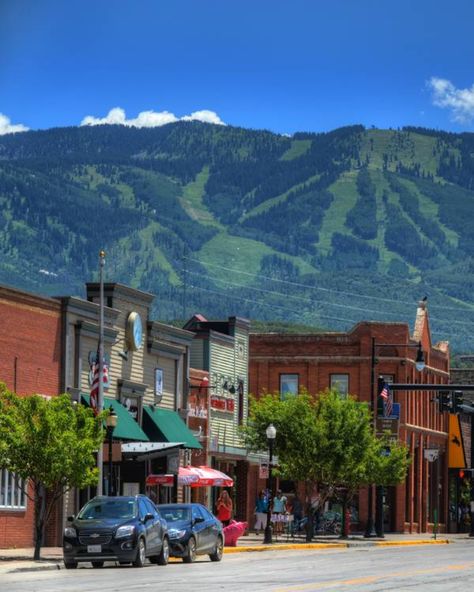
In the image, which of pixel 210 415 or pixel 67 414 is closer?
pixel 67 414

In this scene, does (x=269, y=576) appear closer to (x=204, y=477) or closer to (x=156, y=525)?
(x=156, y=525)

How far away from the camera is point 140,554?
41.4m

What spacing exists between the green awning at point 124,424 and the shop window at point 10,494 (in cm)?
575

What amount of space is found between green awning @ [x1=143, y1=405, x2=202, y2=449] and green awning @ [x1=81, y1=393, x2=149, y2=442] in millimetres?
1813

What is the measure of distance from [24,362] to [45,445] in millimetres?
10340

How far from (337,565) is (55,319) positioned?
1650 cm

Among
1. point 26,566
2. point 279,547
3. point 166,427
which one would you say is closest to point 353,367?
point 166,427

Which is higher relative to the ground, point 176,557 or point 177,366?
point 177,366

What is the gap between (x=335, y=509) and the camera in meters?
93.1

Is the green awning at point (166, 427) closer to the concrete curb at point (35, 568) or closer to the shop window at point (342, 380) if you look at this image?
the concrete curb at point (35, 568)

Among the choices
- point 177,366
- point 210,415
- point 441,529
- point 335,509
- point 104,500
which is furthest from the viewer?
point 441,529

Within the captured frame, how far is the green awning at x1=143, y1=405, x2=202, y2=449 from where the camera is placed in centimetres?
6469

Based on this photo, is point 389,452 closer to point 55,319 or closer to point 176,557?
point 55,319

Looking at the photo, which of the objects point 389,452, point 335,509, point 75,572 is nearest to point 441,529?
point 335,509
